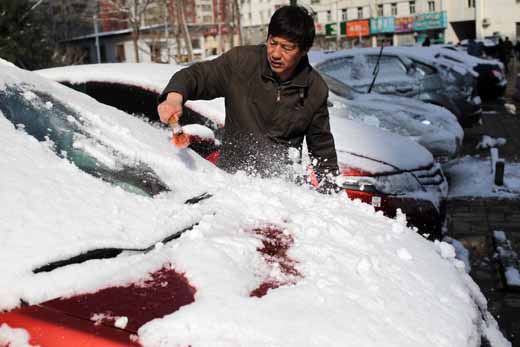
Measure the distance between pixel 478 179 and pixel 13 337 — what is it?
23.9 feet

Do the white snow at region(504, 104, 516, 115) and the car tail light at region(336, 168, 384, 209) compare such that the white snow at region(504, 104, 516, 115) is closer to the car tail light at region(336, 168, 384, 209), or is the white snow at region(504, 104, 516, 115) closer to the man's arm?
the car tail light at region(336, 168, 384, 209)

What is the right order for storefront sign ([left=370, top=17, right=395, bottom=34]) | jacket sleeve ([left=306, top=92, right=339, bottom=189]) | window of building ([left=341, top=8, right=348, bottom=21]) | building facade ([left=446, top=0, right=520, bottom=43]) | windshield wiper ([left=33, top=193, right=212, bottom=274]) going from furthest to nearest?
1. storefront sign ([left=370, top=17, right=395, bottom=34])
2. window of building ([left=341, top=8, right=348, bottom=21])
3. building facade ([left=446, top=0, right=520, bottom=43])
4. jacket sleeve ([left=306, top=92, right=339, bottom=189])
5. windshield wiper ([left=33, top=193, right=212, bottom=274])

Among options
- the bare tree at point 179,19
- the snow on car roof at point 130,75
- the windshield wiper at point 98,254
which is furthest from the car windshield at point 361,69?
the bare tree at point 179,19

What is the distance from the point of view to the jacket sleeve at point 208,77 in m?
3.00

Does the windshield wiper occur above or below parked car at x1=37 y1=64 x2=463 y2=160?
below

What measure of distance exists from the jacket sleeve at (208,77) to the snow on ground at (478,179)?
15.6ft

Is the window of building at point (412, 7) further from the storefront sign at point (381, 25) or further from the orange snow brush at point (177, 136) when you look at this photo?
the orange snow brush at point (177, 136)

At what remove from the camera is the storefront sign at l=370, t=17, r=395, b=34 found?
50.4 metres

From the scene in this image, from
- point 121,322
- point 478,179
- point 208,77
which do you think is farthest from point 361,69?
point 121,322

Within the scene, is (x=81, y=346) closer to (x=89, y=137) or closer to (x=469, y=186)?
(x=89, y=137)

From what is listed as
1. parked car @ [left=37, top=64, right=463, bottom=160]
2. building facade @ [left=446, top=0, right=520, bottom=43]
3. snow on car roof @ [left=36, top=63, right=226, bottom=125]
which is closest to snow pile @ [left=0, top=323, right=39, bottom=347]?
parked car @ [left=37, top=64, right=463, bottom=160]

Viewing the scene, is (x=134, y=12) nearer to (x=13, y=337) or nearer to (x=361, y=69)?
(x=361, y=69)

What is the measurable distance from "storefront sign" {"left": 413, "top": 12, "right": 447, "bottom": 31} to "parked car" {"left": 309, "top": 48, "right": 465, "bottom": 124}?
115ft

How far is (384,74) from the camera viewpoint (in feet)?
33.4
